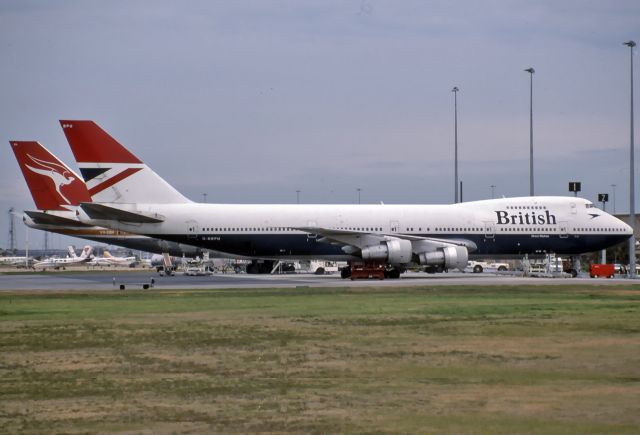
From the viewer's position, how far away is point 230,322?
27.2 meters

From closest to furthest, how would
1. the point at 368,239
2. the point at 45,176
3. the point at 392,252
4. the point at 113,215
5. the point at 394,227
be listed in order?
the point at 113,215 → the point at 392,252 → the point at 368,239 → the point at 394,227 → the point at 45,176

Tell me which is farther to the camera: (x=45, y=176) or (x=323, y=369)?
(x=45, y=176)

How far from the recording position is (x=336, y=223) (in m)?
63.4

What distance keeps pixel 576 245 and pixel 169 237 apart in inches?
1034

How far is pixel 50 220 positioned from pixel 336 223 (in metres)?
19.7

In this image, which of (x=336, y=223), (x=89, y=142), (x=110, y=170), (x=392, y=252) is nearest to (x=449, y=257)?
(x=392, y=252)

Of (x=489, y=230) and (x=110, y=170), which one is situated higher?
(x=110, y=170)

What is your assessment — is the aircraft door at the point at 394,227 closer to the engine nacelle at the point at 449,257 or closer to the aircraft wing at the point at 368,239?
the aircraft wing at the point at 368,239

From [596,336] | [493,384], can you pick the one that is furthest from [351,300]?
[493,384]

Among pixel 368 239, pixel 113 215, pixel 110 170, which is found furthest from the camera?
pixel 368 239

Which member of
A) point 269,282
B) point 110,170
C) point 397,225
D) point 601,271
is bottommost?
point 269,282

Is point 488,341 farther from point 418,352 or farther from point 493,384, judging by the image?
point 493,384

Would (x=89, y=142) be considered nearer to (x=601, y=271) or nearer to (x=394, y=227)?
(x=394, y=227)

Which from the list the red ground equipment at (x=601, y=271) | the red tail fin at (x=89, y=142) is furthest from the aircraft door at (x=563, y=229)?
the red tail fin at (x=89, y=142)
